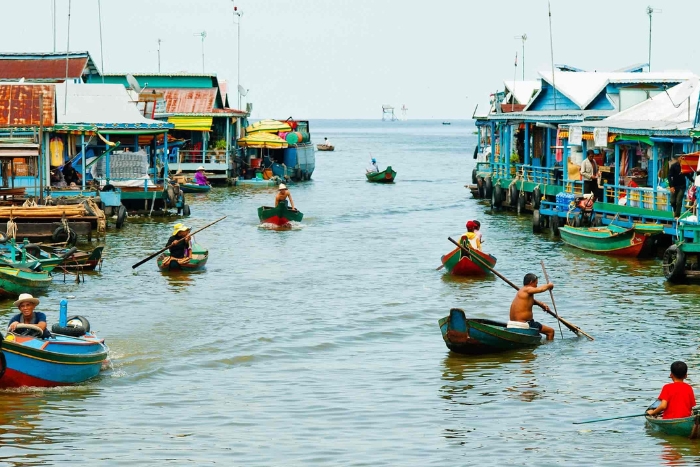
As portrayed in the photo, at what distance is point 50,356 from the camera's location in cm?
1595

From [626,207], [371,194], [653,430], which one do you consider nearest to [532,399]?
[653,430]

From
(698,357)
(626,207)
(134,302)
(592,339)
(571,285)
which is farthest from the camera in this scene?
(626,207)

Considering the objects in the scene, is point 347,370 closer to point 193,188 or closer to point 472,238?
point 472,238

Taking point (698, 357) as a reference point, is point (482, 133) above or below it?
above

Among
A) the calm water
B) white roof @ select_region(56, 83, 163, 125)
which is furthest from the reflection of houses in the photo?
the calm water

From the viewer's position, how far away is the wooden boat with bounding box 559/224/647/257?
96.0 feet

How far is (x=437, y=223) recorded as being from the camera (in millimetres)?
43250

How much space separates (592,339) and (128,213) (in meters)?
24.2

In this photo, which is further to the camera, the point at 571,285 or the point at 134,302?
the point at 571,285

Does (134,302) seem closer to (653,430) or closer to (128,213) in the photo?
(653,430)

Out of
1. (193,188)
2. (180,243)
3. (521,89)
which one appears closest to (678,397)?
(180,243)

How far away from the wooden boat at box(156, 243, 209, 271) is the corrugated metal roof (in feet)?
41.8

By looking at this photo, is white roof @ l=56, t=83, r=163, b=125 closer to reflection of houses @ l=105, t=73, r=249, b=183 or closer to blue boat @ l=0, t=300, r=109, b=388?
reflection of houses @ l=105, t=73, r=249, b=183

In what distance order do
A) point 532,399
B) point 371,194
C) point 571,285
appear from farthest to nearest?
1. point 371,194
2. point 571,285
3. point 532,399
